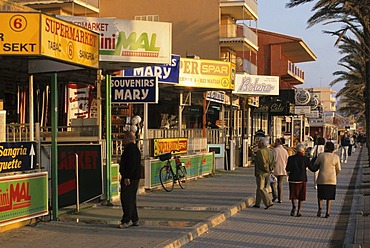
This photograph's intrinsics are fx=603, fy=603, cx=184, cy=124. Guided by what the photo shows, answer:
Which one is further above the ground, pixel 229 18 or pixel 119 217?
pixel 229 18

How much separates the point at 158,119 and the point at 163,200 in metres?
14.3

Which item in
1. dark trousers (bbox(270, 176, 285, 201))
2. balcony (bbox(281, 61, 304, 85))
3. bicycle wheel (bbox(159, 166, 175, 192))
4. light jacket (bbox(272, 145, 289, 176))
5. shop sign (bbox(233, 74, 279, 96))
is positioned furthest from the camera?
balcony (bbox(281, 61, 304, 85))

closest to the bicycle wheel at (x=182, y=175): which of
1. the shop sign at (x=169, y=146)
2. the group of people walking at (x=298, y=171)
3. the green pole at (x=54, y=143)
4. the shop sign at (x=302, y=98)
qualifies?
the shop sign at (x=169, y=146)

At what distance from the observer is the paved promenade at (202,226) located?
9867 mm

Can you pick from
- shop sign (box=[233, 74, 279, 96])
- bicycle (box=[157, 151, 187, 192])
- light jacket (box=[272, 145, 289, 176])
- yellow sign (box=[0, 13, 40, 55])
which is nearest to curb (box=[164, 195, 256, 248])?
light jacket (box=[272, 145, 289, 176])

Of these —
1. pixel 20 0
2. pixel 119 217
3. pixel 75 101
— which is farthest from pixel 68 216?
pixel 20 0

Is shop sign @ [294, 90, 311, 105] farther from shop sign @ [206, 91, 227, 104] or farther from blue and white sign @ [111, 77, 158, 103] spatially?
blue and white sign @ [111, 77, 158, 103]

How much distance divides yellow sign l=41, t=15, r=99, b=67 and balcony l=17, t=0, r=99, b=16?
25173 mm

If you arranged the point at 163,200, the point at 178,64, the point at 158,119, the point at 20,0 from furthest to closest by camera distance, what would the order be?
the point at 20,0 → the point at 158,119 → the point at 178,64 → the point at 163,200

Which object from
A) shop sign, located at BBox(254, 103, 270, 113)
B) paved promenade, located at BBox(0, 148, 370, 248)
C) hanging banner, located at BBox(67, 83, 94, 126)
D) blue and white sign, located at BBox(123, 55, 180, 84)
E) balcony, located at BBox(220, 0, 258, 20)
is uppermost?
balcony, located at BBox(220, 0, 258, 20)

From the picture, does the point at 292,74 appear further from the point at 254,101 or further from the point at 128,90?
the point at 128,90

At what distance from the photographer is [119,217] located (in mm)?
12281

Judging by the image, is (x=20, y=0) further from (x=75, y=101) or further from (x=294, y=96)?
(x=75, y=101)

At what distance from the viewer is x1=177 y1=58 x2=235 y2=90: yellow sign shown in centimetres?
2203
